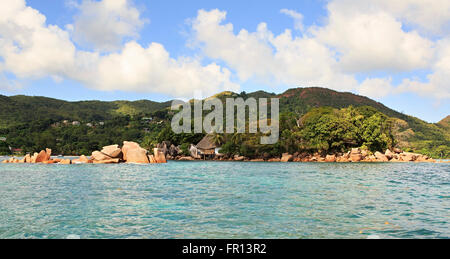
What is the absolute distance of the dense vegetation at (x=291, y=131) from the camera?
7000cm

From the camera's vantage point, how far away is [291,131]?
81688mm

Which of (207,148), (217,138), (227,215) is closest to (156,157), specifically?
(207,148)

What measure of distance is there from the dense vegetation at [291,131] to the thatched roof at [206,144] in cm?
215

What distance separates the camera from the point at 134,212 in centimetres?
1259

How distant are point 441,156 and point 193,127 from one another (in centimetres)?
7871

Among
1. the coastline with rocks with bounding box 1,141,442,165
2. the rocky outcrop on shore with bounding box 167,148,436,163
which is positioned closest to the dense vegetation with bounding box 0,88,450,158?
the rocky outcrop on shore with bounding box 167,148,436,163

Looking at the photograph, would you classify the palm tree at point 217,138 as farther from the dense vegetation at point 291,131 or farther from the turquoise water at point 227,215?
the turquoise water at point 227,215

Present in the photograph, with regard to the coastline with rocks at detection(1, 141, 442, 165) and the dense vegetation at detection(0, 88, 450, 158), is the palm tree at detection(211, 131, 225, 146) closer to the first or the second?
the dense vegetation at detection(0, 88, 450, 158)

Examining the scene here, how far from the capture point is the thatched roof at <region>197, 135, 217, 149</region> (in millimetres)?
95188

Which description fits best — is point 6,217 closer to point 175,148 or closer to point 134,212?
point 134,212

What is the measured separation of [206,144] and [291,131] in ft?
87.5

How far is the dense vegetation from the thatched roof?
2.15 meters

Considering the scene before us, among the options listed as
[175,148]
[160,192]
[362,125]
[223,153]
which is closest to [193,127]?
[175,148]

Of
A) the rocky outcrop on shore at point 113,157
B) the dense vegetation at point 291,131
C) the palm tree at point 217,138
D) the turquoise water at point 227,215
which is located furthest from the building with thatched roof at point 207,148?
the turquoise water at point 227,215
